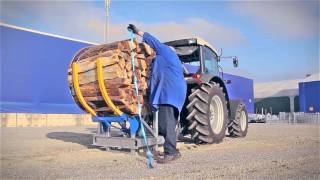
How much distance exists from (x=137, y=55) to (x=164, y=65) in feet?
2.11

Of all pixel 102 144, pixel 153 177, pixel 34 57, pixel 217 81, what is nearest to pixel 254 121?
pixel 34 57

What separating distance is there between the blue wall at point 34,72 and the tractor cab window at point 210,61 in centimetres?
1239

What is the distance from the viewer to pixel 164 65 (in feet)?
20.0

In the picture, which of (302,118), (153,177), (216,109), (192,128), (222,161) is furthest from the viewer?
(302,118)

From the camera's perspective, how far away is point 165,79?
6.02 m

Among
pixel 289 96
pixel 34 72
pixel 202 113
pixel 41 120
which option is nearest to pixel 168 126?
pixel 202 113

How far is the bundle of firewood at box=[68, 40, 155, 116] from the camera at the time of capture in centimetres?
607

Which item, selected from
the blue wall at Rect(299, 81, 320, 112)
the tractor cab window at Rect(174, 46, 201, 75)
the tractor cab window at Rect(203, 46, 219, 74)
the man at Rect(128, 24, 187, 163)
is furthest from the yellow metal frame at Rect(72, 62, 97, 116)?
the blue wall at Rect(299, 81, 320, 112)

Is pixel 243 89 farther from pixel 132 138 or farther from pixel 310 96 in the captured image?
pixel 132 138

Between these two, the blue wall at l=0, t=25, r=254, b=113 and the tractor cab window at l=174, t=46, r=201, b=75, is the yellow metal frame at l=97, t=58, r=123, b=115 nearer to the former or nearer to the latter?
the tractor cab window at l=174, t=46, r=201, b=75

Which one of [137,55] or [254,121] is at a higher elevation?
[137,55]

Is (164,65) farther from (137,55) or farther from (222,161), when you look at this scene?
(222,161)

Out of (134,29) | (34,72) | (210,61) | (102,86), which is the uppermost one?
(34,72)

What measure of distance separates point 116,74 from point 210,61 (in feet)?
11.9
